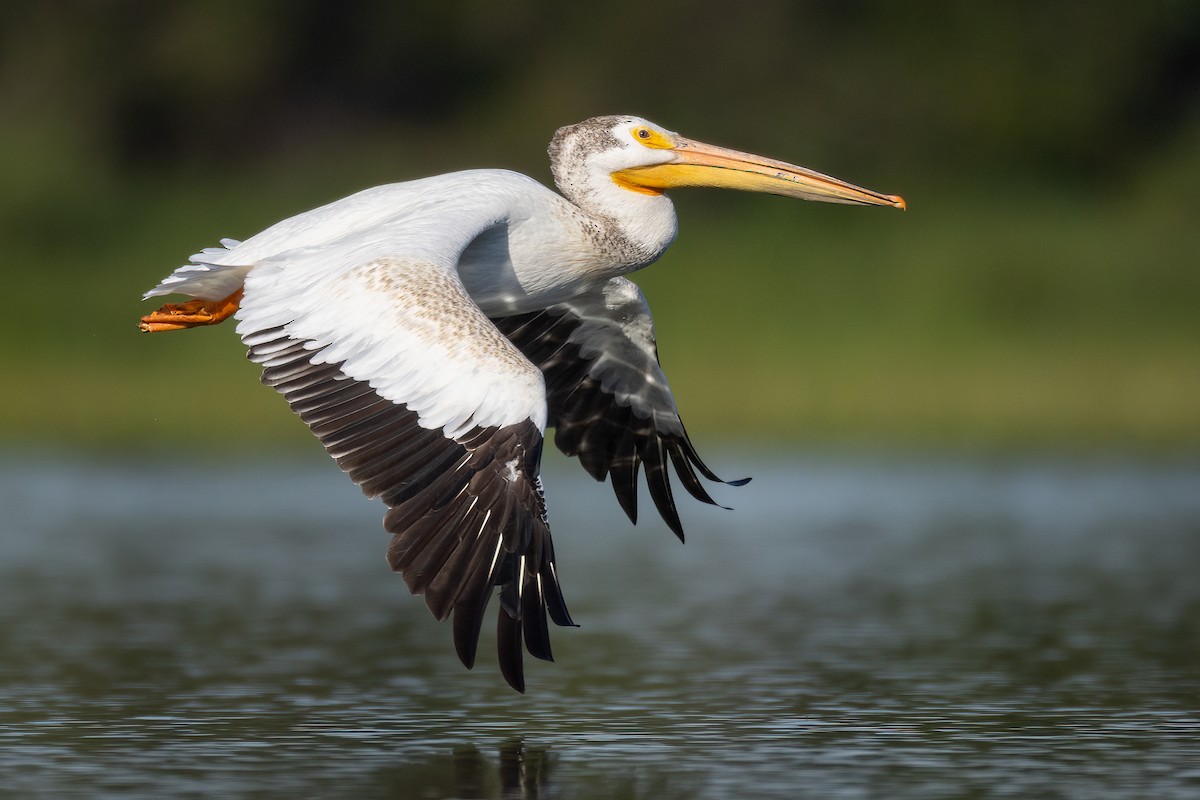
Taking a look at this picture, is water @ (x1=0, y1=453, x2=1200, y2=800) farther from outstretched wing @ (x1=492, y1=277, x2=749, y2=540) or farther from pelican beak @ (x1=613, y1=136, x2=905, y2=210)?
pelican beak @ (x1=613, y1=136, x2=905, y2=210)

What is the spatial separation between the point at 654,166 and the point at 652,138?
0.13 meters

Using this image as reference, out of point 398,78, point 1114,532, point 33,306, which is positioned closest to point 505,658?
point 1114,532

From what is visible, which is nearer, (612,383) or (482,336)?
(482,336)

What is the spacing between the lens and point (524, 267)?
856cm

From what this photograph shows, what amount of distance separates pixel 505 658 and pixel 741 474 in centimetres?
1025

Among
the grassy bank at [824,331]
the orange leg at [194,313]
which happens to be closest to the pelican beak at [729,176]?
the orange leg at [194,313]

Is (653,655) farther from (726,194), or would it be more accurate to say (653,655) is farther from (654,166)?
(726,194)

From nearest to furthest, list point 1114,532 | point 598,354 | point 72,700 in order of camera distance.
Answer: point 72,700 → point 598,354 → point 1114,532

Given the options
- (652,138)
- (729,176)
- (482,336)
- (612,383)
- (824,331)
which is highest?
(824,331)

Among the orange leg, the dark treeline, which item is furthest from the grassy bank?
the orange leg

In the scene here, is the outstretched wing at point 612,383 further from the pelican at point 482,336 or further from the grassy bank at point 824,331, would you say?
the grassy bank at point 824,331

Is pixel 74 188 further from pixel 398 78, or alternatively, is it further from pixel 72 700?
pixel 72 700

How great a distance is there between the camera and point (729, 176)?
29.8 feet

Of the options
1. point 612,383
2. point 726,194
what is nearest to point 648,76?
point 726,194
